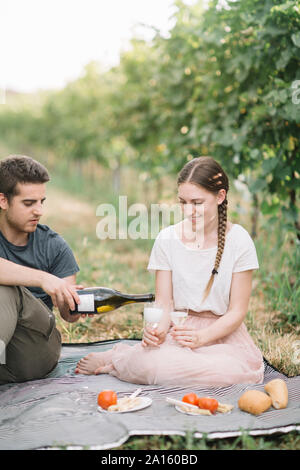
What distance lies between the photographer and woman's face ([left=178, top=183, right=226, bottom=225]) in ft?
9.64

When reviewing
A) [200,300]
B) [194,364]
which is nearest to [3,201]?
[200,300]

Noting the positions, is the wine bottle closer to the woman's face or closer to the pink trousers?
the pink trousers

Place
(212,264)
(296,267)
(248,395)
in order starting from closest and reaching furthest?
(248,395), (212,264), (296,267)

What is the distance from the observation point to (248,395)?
2.45m

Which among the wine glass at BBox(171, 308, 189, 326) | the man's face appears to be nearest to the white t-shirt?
the wine glass at BBox(171, 308, 189, 326)

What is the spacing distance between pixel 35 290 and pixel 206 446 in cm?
144

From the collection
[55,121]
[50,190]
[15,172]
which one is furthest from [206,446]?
[55,121]

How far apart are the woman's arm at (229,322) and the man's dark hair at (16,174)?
1187mm

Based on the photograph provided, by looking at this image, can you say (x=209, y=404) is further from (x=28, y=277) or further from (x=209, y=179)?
(x=209, y=179)

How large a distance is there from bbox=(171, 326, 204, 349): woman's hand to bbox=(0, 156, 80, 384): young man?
580mm

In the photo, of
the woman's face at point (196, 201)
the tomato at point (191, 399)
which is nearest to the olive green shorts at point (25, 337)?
the tomato at point (191, 399)

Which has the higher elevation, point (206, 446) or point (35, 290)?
point (35, 290)

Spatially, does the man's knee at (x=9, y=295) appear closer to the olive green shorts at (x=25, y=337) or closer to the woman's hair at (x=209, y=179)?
the olive green shorts at (x=25, y=337)

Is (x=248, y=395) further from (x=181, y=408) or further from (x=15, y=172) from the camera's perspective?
(x=15, y=172)
